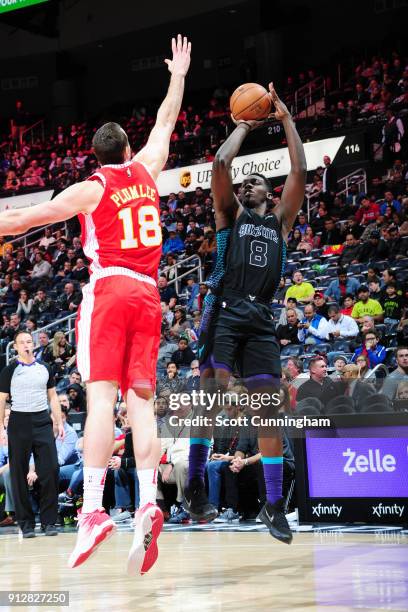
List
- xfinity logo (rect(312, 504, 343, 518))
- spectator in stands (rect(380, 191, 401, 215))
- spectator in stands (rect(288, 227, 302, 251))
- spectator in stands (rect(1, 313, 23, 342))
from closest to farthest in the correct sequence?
xfinity logo (rect(312, 504, 343, 518))
spectator in stands (rect(380, 191, 401, 215))
spectator in stands (rect(288, 227, 302, 251))
spectator in stands (rect(1, 313, 23, 342))

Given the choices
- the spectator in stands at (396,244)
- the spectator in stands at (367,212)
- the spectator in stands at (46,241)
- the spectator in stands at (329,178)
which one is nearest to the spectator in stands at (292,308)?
the spectator in stands at (396,244)

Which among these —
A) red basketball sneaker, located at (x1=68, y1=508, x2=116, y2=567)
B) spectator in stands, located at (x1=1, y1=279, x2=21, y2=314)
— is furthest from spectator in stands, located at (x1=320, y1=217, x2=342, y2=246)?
red basketball sneaker, located at (x1=68, y1=508, x2=116, y2=567)

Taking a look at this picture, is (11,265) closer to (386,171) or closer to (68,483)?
(386,171)

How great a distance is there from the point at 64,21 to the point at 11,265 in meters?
10.1

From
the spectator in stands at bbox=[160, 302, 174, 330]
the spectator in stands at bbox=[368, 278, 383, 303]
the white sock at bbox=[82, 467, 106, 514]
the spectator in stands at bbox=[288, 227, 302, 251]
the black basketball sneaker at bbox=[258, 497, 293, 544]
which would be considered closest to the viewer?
the white sock at bbox=[82, 467, 106, 514]

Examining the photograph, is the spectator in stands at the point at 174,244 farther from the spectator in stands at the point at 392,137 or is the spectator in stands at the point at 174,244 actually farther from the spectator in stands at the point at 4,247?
the spectator in stands at the point at 4,247

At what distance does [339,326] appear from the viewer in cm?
1335

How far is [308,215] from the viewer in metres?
19.2

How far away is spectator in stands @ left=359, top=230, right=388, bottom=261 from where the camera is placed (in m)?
15.1

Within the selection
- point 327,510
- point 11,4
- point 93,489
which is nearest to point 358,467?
point 327,510

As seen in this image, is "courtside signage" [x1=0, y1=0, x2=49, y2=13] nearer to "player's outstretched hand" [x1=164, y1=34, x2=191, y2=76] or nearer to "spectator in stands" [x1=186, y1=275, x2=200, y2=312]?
"spectator in stands" [x1=186, y1=275, x2=200, y2=312]

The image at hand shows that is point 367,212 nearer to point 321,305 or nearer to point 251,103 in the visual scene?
point 321,305

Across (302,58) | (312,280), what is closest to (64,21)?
(302,58)

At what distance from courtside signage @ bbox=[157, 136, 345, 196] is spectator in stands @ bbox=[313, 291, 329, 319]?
25.1 ft
